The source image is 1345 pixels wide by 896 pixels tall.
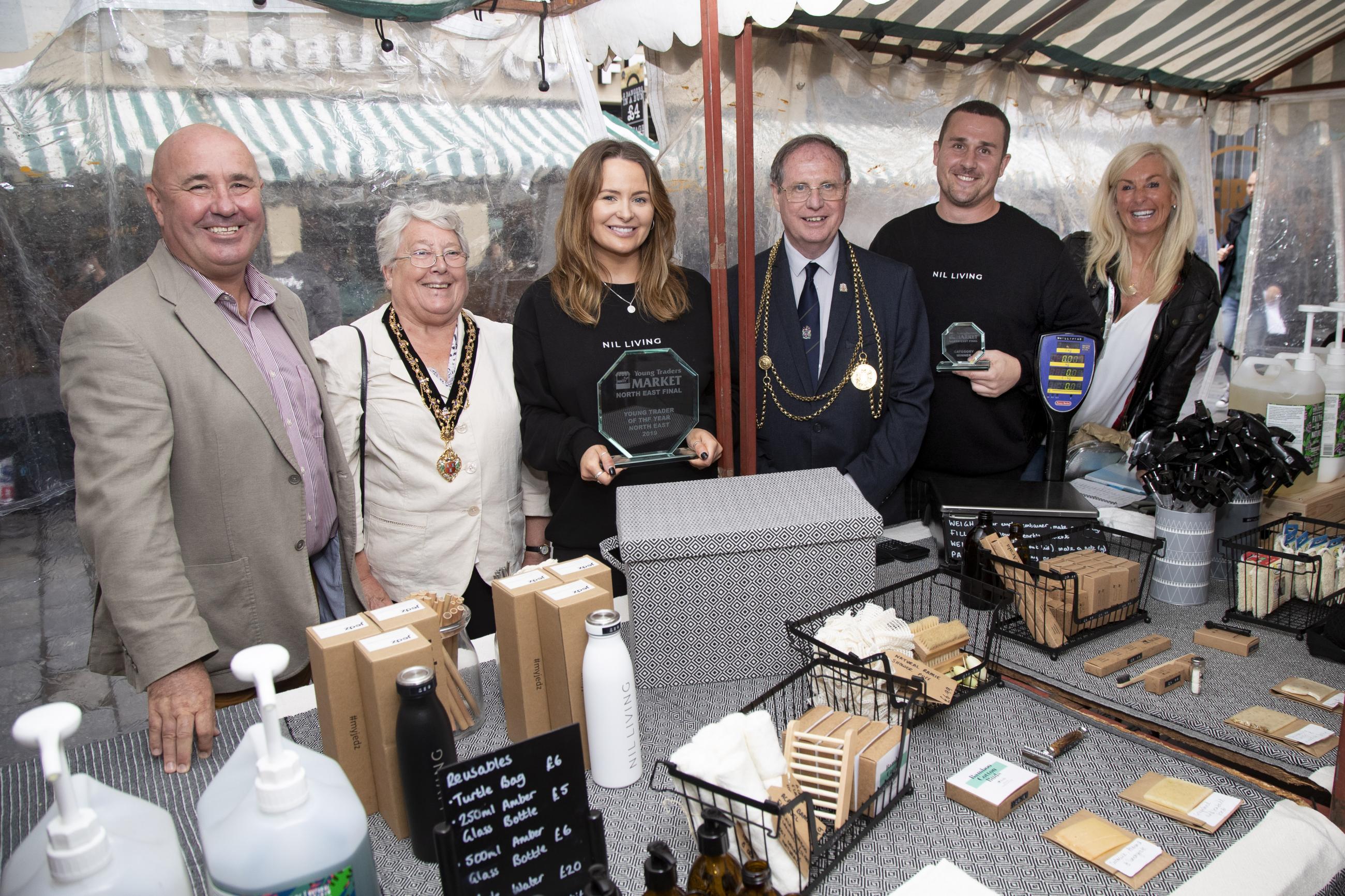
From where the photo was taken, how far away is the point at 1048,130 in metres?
3.97

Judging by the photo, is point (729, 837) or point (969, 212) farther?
point (969, 212)

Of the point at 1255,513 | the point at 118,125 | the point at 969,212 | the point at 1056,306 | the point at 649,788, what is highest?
the point at 118,125

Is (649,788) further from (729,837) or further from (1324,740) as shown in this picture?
(1324,740)

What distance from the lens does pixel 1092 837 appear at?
1121 millimetres

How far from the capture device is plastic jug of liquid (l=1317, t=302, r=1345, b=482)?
6.91 ft

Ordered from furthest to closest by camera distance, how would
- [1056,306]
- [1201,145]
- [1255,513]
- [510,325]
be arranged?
[1201,145] < [1056,306] < [510,325] < [1255,513]

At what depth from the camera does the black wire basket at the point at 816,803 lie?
3.36 ft

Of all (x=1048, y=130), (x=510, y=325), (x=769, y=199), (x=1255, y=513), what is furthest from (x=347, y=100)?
(x=1048, y=130)

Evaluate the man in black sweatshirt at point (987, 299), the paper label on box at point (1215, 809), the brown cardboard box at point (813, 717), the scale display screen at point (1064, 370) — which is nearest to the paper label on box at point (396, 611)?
the brown cardboard box at point (813, 717)

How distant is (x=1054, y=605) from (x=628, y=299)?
4.40 feet

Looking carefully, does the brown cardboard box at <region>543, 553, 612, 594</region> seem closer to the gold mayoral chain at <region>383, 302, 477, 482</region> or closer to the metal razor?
the metal razor

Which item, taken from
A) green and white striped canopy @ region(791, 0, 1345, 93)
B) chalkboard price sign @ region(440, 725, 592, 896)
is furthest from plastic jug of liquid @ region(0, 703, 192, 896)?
green and white striped canopy @ region(791, 0, 1345, 93)

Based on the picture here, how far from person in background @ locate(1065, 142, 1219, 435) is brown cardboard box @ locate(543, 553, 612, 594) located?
2670 mm

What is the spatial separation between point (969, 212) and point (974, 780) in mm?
2294
